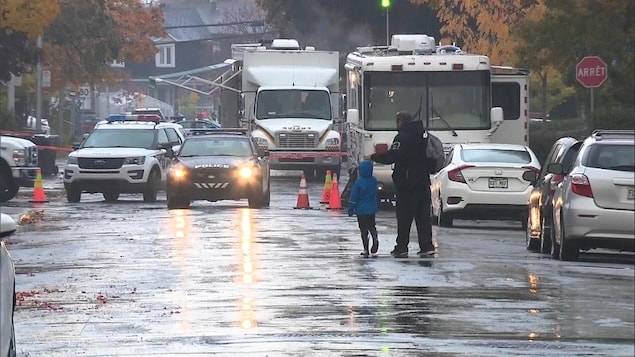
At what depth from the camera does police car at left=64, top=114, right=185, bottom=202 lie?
31.9m

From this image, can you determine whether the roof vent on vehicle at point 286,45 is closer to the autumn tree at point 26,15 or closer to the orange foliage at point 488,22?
the orange foliage at point 488,22

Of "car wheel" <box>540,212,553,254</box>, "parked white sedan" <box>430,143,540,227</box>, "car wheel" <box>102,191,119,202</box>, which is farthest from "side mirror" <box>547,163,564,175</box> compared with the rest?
"car wheel" <box>102,191,119,202</box>

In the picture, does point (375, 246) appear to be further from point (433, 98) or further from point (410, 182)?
point (433, 98)

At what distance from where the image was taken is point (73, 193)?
32250 millimetres

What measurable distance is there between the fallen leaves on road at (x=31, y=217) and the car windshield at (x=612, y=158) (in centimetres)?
1088

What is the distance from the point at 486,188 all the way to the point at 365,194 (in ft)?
20.6

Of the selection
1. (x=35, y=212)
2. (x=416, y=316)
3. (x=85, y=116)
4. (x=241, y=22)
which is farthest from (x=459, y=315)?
(x=241, y=22)

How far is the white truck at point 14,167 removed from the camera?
30922 mm

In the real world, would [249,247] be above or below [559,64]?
below

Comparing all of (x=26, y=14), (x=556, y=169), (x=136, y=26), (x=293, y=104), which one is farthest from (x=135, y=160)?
(x=136, y=26)

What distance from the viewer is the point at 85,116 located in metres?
99.8

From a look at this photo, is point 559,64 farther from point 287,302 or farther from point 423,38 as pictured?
point 287,302

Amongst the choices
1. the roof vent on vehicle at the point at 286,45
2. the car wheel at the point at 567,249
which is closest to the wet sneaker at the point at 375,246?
the car wheel at the point at 567,249

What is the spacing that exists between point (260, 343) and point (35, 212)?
57.1 feet
